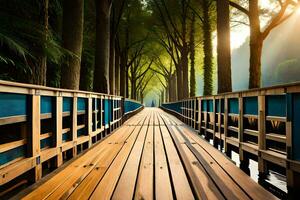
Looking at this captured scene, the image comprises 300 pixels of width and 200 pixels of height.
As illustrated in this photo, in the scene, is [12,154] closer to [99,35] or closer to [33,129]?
[33,129]

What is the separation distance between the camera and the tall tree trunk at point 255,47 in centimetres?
1083

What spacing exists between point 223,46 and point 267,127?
6.94m

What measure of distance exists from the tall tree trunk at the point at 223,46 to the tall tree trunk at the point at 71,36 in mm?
5081

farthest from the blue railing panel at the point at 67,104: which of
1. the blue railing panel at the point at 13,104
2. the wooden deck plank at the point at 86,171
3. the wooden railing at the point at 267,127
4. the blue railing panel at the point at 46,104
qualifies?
the wooden railing at the point at 267,127

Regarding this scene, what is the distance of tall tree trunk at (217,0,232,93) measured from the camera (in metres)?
10.5

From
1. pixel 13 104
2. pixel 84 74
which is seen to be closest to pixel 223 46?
pixel 13 104

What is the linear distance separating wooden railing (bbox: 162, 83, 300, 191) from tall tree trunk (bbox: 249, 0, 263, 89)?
4945 millimetres

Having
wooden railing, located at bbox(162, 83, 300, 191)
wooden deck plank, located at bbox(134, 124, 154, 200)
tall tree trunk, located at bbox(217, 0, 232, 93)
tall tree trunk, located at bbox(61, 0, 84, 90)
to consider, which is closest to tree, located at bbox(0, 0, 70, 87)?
tall tree trunk, located at bbox(61, 0, 84, 90)

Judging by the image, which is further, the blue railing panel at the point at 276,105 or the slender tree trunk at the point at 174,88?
the slender tree trunk at the point at 174,88

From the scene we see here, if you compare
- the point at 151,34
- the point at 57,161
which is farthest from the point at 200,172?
the point at 151,34

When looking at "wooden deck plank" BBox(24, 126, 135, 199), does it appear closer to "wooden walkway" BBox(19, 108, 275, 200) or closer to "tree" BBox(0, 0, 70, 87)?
"wooden walkway" BBox(19, 108, 275, 200)

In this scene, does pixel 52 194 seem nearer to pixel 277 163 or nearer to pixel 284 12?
pixel 277 163

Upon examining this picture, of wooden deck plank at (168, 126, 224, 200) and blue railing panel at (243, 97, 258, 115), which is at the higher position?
blue railing panel at (243, 97, 258, 115)

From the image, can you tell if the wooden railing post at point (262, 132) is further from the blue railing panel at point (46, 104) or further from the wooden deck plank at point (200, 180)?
the blue railing panel at point (46, 104)
